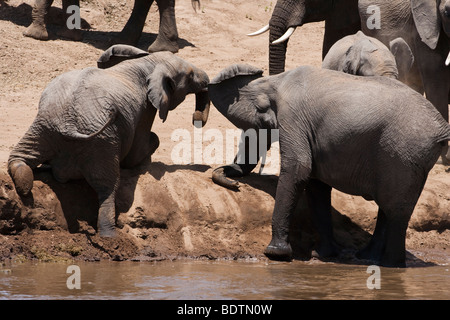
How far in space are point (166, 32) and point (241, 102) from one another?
5499mm

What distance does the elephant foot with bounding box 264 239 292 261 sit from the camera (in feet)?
23.7

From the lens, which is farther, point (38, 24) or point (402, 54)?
point (38, 24)

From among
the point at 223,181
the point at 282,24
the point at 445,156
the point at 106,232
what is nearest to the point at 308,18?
the point at 282,24

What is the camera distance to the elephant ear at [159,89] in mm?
7340

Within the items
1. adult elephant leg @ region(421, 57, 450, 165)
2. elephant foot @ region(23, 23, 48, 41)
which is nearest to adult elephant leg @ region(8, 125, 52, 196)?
adult elephant leg @ region(421, 57, 450, 165)

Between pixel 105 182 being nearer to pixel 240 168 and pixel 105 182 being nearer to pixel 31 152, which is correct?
pixel 31 152

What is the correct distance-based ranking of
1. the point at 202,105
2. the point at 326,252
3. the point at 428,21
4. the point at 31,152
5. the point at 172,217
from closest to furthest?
1. the point at 31,152
2. the point at 172,217
3. the point at 326,252
4. the point at 202,105
5. the point at 428,21

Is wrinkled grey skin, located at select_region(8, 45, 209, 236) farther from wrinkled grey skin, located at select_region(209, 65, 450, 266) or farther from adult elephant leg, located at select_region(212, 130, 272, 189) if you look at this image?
wrinkled grey skin, located at select_region(209, 65, 450, 266)

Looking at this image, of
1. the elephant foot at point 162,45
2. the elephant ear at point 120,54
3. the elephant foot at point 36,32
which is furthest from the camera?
the elephant foot at point 162,45

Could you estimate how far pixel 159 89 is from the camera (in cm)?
738

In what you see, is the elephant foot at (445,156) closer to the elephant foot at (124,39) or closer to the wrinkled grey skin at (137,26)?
the wrinkled grey skin at (137,26)

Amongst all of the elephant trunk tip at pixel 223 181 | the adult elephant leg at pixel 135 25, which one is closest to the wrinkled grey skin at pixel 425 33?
the elephant trunk tip at pixel 223 181

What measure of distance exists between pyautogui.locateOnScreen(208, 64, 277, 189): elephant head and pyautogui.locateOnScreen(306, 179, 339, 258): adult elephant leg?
19.0 inches
